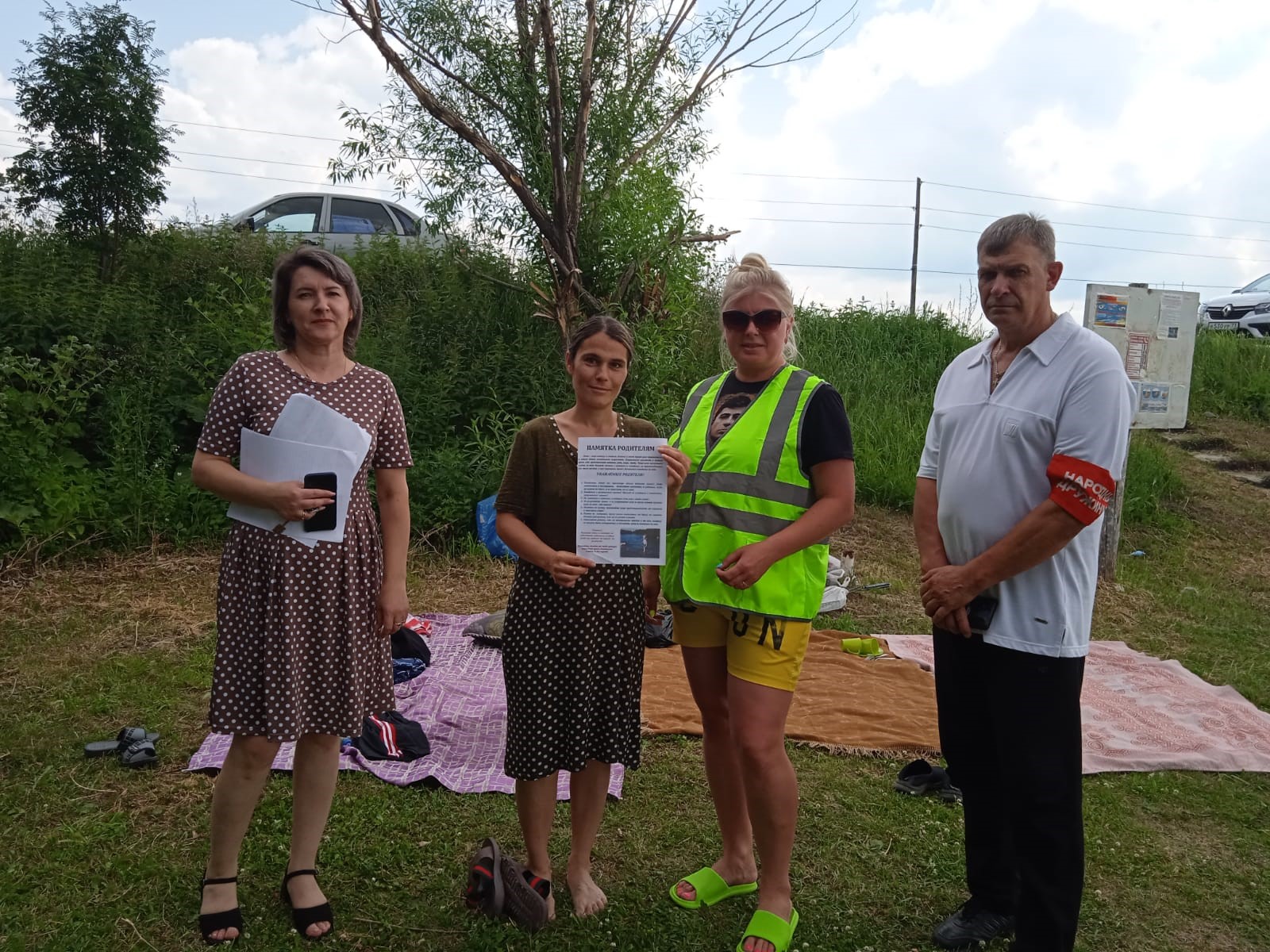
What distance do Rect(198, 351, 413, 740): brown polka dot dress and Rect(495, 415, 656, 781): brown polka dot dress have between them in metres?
0.43

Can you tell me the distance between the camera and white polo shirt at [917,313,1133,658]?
2.33 m

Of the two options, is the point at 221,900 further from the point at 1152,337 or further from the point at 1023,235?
the point at 1152,337

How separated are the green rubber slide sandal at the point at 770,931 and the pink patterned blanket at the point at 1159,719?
2150 millimetres

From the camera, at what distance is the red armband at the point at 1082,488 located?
229cm

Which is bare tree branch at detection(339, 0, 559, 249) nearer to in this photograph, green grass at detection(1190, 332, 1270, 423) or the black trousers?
the black trousers

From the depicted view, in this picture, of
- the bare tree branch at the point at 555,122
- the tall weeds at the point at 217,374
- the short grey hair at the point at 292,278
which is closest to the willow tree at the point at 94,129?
the tall weeds at the point at 217,374

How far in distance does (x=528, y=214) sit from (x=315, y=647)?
252 inches

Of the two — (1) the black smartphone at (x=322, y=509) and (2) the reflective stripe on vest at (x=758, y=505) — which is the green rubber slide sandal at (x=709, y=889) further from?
(1) the black smartphone at (x=322, y=509)

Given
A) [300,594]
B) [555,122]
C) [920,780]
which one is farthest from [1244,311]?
[300,594]

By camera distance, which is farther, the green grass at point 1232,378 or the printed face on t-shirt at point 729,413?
the green grass at point 1232,378

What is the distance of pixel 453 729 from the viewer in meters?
4.35

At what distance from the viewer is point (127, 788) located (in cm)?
362

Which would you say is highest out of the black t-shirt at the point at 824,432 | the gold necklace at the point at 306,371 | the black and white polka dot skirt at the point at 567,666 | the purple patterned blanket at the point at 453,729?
the gold necklace at the point at 306,371

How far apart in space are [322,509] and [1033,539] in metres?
1.81
